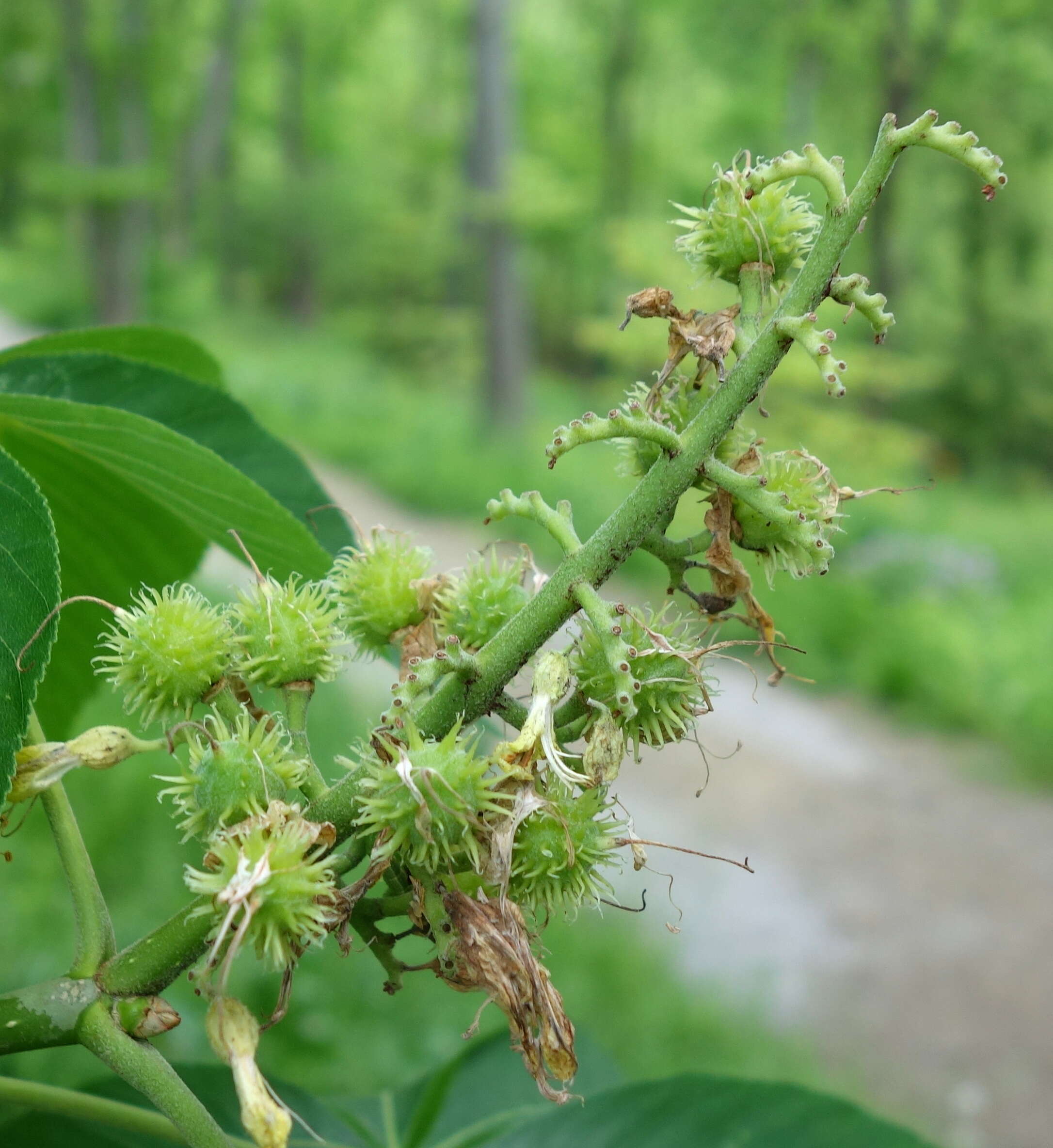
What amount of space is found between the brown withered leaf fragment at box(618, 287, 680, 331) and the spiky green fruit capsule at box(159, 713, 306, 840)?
553mm

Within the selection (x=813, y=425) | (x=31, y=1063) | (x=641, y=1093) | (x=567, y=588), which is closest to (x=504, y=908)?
(x=567, y=588)

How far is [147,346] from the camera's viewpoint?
71.4 inches

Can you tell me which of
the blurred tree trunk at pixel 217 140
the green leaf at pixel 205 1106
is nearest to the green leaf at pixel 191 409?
the green leaf at pixel 205 1106

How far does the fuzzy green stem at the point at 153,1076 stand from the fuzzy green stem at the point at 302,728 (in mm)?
257

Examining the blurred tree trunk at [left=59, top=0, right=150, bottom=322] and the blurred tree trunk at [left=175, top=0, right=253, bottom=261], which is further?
the blurred tree trunk at [left=175, top=0, right=253, bottom=261]

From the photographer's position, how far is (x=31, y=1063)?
13.8 feet

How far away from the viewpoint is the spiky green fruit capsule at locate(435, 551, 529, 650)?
1175 mm

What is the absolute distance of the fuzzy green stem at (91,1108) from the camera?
1.19 metres

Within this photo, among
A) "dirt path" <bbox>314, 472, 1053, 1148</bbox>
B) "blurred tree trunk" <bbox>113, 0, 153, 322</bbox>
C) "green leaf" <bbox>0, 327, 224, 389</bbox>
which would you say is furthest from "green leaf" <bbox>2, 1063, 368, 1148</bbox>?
"blurred tree trunk" <bbox>113, 0, 153, 322</bbox>

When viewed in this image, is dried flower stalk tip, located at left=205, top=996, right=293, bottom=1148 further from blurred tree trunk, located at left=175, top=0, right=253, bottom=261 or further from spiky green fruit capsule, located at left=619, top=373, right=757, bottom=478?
blurred tree trunk, located at left=175, top=0, right=253, bottom=261

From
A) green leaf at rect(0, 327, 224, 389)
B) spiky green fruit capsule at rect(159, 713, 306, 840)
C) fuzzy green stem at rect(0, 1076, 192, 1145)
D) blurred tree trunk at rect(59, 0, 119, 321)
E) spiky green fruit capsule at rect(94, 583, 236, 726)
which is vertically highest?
blurred tree trunk at rect(59, 0, 119, 321)

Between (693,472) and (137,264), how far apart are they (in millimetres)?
15738

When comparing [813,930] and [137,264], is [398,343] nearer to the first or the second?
[137,264]

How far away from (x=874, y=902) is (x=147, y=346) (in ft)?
24.3
